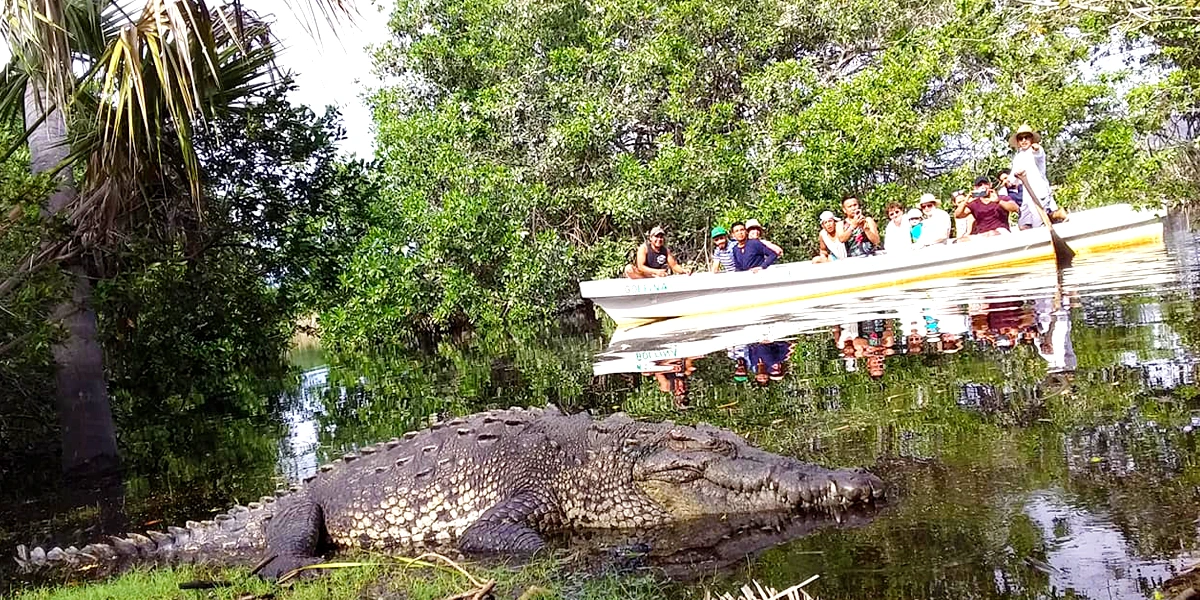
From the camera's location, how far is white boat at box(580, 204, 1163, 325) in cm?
1288

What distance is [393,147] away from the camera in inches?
830

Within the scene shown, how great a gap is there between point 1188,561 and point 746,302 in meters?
10.9

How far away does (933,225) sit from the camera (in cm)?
1373

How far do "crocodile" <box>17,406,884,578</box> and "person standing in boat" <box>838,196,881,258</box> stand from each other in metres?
10.2

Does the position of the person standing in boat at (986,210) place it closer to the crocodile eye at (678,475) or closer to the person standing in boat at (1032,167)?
the person standing in boat at (1032,167)

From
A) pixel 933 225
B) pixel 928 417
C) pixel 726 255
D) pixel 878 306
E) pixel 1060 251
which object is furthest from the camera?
pixel 726 255

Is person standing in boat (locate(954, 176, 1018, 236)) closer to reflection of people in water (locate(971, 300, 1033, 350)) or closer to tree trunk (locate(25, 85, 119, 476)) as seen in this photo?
reflection of people in water (locate(971, 300, 1033, 350))

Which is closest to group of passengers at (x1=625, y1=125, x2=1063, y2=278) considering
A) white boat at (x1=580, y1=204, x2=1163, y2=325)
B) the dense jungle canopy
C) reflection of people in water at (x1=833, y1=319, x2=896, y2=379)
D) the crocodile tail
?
white boat at (x1=580, y1=204, x2=1163, y2=325)

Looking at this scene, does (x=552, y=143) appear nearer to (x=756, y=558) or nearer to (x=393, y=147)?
(x=393, y=147)

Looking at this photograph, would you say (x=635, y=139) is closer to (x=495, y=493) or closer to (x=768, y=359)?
(x=768, y=359)

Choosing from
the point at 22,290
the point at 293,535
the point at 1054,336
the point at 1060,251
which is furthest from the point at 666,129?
the point at 293,535

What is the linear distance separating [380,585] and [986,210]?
488 inches

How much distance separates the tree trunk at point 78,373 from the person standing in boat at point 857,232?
33.3 feet

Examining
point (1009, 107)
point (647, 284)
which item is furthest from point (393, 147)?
point (1009, 107)
